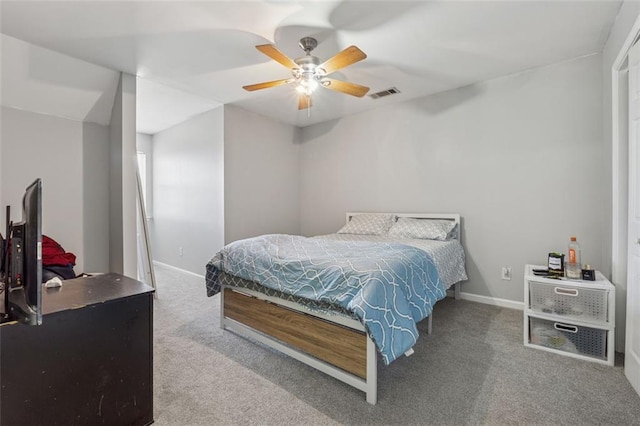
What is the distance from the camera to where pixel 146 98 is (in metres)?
3.75

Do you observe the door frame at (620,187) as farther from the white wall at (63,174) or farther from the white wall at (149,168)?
the white wall at (149,168)

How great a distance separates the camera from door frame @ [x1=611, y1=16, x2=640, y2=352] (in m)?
2.07

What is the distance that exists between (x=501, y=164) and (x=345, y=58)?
2.19m

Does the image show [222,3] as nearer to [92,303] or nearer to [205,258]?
[92,303]

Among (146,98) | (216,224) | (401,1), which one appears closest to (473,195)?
(401,1)

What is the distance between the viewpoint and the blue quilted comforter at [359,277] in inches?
63.1

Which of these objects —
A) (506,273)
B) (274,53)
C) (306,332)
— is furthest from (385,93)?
(306,332)

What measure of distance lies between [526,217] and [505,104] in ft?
4.04

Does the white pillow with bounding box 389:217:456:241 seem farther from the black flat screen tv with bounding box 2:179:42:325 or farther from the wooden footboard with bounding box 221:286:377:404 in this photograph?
the black flat screen tv with bounding box 2:179:42:325

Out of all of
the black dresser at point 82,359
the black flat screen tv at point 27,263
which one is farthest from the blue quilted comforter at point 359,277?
the black flat screen tv at point 27,263

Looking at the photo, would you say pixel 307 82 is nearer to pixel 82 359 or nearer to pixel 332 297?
pixel 332 297

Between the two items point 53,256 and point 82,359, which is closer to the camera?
point 82,359

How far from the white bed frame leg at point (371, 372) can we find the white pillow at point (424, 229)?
74.2 inches

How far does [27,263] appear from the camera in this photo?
38.4 inches
